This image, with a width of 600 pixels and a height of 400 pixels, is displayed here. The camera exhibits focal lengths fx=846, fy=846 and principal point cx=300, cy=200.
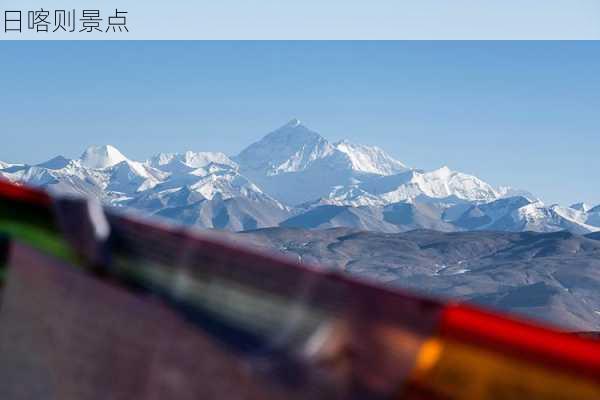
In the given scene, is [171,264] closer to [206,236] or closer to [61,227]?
[206,236]

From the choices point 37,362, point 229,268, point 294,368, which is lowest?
point 37,362

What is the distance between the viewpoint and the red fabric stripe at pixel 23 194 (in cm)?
364

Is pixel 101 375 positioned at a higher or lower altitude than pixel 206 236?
lower

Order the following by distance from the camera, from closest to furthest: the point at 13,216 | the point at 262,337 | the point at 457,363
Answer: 1. the point at 457,363
2. the point at 262,337
3. the point at 13,216

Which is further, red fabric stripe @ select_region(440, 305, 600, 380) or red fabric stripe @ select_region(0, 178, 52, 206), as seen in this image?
red fabric stripe @ select_region(0, 178, 52, 206)

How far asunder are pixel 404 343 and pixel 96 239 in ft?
4.56

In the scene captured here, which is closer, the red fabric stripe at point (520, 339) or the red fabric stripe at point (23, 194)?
the red fabric stripe at point (520, 339)

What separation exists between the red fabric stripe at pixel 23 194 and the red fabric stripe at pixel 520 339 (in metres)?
1.89

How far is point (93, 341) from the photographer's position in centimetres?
314

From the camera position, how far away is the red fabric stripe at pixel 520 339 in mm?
2357

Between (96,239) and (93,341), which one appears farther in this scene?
(96,239)

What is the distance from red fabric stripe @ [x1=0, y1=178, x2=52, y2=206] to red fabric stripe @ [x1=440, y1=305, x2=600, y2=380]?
189cm

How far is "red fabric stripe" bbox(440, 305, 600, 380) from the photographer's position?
2.36 meters

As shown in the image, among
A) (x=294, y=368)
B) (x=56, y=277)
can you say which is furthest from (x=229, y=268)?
(x=56, y=277)
